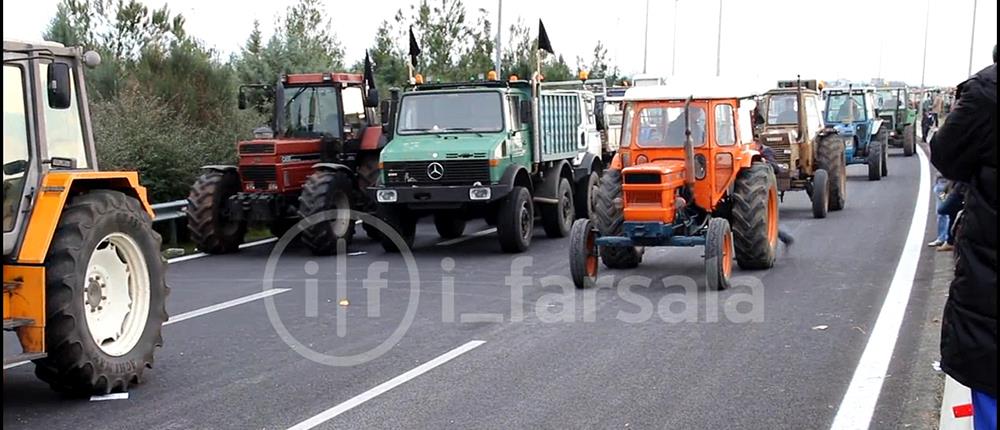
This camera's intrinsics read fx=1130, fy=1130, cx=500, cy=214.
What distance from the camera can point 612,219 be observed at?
12.2 meters

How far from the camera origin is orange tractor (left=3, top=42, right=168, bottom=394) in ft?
22.4

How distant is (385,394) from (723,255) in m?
4.94

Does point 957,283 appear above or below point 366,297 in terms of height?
above

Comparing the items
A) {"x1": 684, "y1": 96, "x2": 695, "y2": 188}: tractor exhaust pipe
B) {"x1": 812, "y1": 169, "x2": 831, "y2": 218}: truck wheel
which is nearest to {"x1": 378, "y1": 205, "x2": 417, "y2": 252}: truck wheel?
{"x1": 684, "y1": 96, "x2": 695, "y2": 188}: tractor exhaust pipe

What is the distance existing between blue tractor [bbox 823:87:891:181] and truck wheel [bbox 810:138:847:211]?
18.3ft

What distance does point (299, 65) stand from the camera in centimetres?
2894

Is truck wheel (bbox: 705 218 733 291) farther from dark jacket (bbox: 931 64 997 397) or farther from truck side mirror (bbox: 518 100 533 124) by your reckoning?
dark jacket (bbox: 931 64 997 397)

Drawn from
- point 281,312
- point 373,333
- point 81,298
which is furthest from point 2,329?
point 281,312

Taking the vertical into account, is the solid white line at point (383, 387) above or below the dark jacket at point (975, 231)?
below

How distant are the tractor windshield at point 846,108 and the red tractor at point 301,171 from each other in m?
13.6

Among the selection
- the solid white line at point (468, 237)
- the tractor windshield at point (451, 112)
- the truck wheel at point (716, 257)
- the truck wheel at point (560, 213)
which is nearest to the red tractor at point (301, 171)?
the tractor windshield at point (451, 112)

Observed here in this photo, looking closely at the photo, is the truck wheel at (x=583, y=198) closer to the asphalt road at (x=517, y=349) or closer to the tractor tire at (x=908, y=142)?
the asphalt road at (x=517, y=349)

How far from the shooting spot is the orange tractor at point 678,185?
11562mm

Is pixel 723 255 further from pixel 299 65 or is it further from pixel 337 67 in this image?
pixel 337 67
